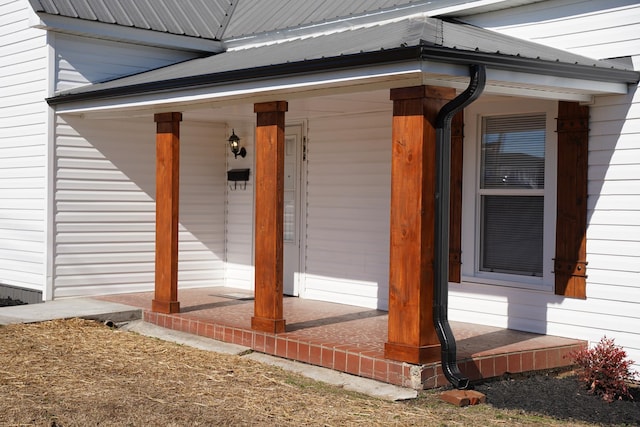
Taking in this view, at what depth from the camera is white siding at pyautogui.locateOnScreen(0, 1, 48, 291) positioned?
471 inches

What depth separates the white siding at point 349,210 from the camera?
11.0 metres

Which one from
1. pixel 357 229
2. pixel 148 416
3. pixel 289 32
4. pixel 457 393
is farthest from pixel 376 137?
pixel 148 416

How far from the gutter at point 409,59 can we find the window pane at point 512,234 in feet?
5.52

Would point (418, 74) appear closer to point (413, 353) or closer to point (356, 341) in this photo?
point (413, 353)

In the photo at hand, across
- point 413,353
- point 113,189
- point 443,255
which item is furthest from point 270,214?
point 113,189

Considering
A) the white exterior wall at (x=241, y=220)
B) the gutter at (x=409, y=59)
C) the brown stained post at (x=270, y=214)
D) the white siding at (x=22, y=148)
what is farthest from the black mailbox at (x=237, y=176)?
the brown stained post at (x=270, y=214)

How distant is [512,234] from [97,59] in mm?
6283

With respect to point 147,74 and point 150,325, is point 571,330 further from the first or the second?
point 147,74

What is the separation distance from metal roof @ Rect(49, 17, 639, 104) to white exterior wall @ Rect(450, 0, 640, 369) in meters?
0.29

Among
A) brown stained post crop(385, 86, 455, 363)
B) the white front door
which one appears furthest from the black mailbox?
brown stained post crop(385, 86, 455, 363)

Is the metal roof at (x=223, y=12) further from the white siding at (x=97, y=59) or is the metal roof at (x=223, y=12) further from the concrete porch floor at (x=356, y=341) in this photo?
the concrete porch floor at (x=356, y=341)

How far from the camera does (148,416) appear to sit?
6.58 metres

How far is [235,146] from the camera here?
1313 centimetres

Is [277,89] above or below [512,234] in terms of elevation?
above
